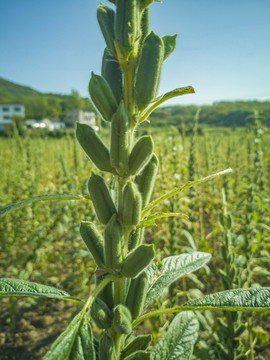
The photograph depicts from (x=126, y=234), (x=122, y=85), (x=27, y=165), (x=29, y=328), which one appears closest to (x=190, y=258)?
(x=126, y=234)

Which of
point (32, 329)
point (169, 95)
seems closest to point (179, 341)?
point (169, 95)

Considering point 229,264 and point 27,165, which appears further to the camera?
point 27,165

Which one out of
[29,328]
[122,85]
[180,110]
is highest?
[180,110]

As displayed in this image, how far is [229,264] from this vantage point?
5.67ft

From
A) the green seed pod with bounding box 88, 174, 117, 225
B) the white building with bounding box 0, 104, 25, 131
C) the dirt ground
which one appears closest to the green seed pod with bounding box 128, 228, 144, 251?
the green seed pod with bounding box 88, 174, 117, 225

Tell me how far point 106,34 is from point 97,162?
374mm

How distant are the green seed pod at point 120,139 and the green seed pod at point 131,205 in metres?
0.07

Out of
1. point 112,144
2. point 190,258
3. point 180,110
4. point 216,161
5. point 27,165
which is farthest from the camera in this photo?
point 180,110

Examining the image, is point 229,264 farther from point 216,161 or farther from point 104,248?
point 216,161

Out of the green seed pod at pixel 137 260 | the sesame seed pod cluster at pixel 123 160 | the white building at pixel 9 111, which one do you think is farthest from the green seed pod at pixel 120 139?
the white building at pixel 9 111

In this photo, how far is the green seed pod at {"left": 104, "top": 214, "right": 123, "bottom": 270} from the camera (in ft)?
2.32

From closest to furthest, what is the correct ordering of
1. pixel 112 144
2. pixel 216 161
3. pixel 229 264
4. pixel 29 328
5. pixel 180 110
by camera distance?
pixel 112 144 < pixel 229 264 < pixel 29 328 < pixel 216 161 < pixel 180 110

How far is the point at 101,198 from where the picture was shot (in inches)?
29.2

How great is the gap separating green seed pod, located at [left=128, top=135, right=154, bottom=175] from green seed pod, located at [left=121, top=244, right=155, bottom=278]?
0.71ft
